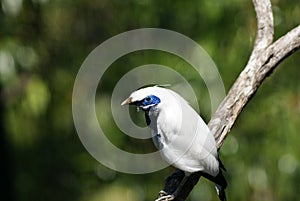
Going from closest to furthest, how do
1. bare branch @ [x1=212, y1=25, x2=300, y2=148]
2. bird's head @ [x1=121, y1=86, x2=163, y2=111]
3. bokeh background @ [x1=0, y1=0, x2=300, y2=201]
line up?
bird's head @ [x1=121, y1=86, x2=163, y2=111] → bare branch @ [x1=212, y1=25, x2=300, y2=148] → bokeh background @ [x1=0, y1=0, x2=300, y2=201]

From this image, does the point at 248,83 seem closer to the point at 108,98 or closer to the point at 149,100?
the point at 149,100

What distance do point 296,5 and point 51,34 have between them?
1342 millimetres

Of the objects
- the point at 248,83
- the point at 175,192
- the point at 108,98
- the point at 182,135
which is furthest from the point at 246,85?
the point at 108,98

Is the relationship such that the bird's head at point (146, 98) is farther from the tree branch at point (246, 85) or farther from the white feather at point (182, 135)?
the tree branch at point (246, 85)

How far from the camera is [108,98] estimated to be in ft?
15.8

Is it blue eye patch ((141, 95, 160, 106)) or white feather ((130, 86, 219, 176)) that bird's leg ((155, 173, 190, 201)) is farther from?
blue eye patch ((141, 95, 160, 106))

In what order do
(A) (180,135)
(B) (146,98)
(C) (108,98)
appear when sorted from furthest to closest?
(C) (108,98) < (A) (180,135) < (B) (146,98)

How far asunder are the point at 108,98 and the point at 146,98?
1.69m

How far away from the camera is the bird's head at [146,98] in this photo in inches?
124

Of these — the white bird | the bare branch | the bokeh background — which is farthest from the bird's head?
the bokeh background

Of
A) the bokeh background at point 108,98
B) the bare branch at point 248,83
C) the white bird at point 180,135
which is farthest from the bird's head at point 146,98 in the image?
the bokeh background at point 108,98

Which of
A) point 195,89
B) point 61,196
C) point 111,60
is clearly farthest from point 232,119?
point 61,196

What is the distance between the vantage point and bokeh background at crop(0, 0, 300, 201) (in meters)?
4.46

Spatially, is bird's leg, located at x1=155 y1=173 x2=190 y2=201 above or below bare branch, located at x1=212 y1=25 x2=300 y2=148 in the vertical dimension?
below
